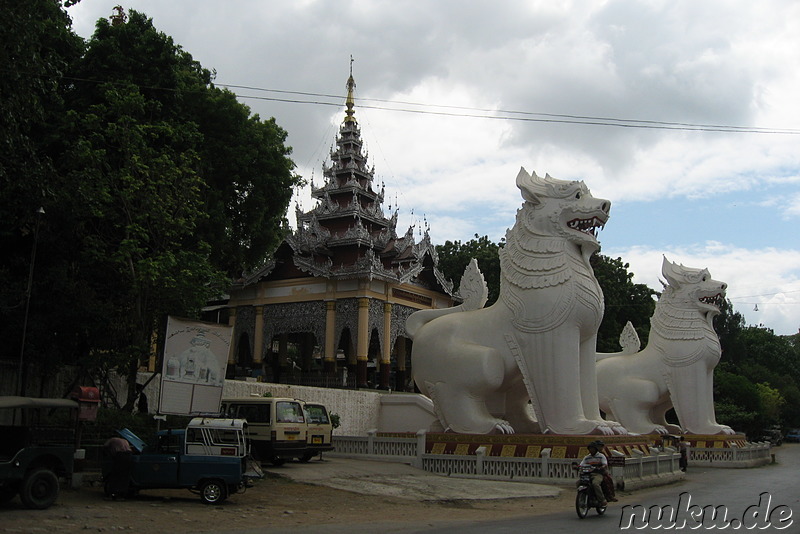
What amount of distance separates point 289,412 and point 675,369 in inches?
415

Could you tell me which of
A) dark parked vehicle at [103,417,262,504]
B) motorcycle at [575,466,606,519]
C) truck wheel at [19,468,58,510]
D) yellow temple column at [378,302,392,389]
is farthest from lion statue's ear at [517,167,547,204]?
yellow temple column at [378,302,392,389]

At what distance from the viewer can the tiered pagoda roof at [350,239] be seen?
28.5m

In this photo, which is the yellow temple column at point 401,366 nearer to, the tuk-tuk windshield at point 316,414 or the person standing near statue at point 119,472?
the tuk-tuk windshield at point 316,414

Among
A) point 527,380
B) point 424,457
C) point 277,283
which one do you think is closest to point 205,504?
point 424,457

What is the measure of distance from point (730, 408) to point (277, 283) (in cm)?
1744

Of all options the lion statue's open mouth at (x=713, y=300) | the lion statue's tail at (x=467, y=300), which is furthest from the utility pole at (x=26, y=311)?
the lion statue's open mouth at (x=713, y=300)

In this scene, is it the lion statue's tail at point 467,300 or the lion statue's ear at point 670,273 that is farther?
the lion statue's ear at point 670,273

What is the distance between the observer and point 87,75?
698 inches

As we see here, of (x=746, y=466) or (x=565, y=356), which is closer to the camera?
(x=565, y=356)

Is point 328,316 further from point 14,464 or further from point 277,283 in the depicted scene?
point 14,464

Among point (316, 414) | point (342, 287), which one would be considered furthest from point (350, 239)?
point (316, 414)

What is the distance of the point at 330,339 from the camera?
92.2 ft

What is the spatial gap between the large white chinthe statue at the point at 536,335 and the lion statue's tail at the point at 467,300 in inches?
27.9

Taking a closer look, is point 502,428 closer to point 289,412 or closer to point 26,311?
point 289,412
